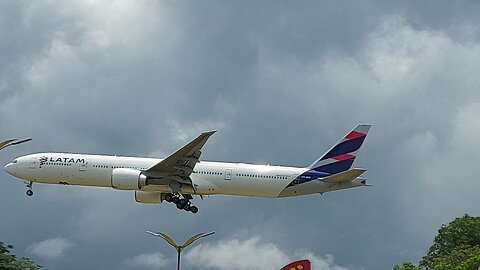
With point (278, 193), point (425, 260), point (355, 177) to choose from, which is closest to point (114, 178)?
point (278, 193)

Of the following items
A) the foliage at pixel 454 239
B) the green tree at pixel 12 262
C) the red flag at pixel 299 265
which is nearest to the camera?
the red flag at pixel 299 265

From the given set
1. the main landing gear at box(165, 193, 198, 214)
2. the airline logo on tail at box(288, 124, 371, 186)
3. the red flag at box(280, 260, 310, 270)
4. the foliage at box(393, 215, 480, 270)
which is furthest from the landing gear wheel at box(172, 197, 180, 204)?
the red flag at box(280, 260, 310, 270)

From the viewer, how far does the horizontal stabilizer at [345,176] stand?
7582cm

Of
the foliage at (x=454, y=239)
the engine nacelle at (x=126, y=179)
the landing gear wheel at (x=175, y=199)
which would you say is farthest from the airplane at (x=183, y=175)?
the foliage at (x=454, y=239)

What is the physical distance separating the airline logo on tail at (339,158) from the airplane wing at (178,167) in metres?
8.46

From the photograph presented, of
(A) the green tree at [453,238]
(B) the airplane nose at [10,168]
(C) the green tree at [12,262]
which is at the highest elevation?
(A) the green tree at [453,238]

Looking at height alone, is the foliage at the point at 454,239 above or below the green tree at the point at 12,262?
above

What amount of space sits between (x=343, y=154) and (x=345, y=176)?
7.82 metres

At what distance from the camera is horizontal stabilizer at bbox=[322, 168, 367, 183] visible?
7582cm

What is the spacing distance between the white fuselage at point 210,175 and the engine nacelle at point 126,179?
125cm

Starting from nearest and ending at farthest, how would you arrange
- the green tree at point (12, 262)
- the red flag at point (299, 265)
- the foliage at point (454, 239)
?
the red flag at point (299, 265) < the green tree at point (12, 262) < the foliage at point (454, 239)

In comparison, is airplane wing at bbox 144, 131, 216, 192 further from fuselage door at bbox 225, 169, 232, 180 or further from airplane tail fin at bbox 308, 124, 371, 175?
airplane tail fin at bbox 308, 124, 371, 175

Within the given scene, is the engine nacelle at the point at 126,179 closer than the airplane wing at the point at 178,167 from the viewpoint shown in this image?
Yes

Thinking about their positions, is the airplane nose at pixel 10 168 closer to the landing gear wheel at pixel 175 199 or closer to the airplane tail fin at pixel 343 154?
the landing gear wheel at pixel 175 199
